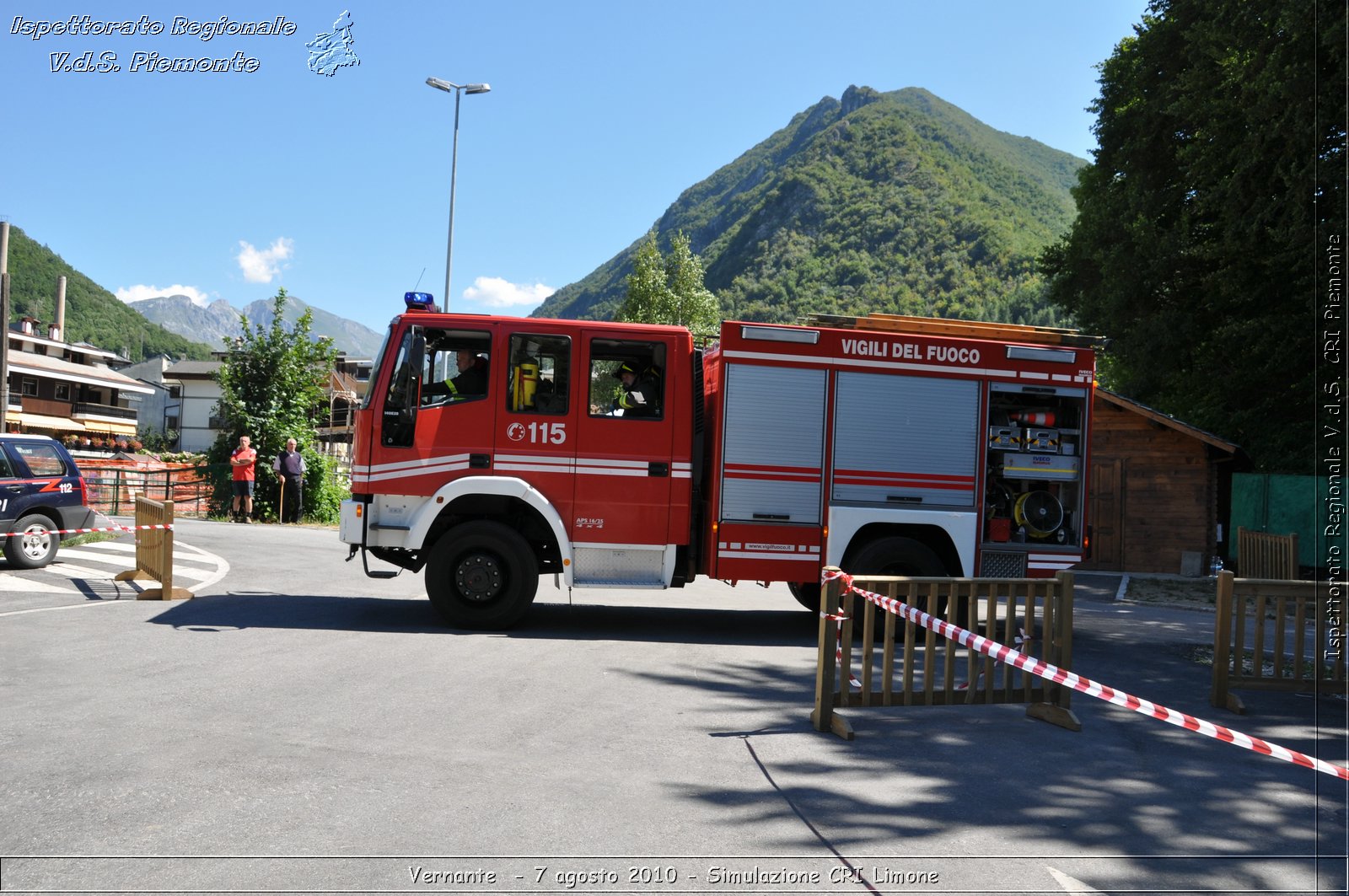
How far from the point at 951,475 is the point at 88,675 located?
7.74 meters

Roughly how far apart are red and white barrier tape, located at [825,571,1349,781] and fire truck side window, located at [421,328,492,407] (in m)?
4.29

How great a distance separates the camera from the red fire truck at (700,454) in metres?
9.24

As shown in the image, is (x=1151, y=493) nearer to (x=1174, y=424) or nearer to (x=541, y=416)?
(x=1174, y=424)

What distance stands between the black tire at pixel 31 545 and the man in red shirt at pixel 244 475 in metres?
6.94

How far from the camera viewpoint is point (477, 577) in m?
9.24

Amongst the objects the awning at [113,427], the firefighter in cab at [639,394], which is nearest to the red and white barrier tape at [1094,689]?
the firefighter in cab at [639,394]

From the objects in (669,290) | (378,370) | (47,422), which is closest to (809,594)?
(378,370)

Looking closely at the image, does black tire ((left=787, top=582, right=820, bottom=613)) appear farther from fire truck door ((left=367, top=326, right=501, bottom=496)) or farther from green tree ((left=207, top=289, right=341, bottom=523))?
green tree ((left=207, top=289, right=341, bottom=523))

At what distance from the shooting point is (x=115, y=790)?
184 inches

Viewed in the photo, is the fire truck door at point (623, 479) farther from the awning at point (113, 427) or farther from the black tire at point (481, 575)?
the awning at point (113, 427)

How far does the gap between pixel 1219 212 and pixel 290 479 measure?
2132 centimetres

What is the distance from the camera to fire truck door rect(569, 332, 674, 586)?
30.7ft

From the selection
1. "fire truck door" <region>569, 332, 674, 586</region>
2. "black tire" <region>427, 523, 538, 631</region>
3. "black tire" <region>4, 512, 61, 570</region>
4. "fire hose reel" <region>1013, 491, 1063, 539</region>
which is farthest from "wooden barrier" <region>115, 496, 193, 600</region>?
"fire hose reel" <region>1013, 491, 1063, 539</region>

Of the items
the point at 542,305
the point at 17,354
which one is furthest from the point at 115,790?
the point at 542,305
